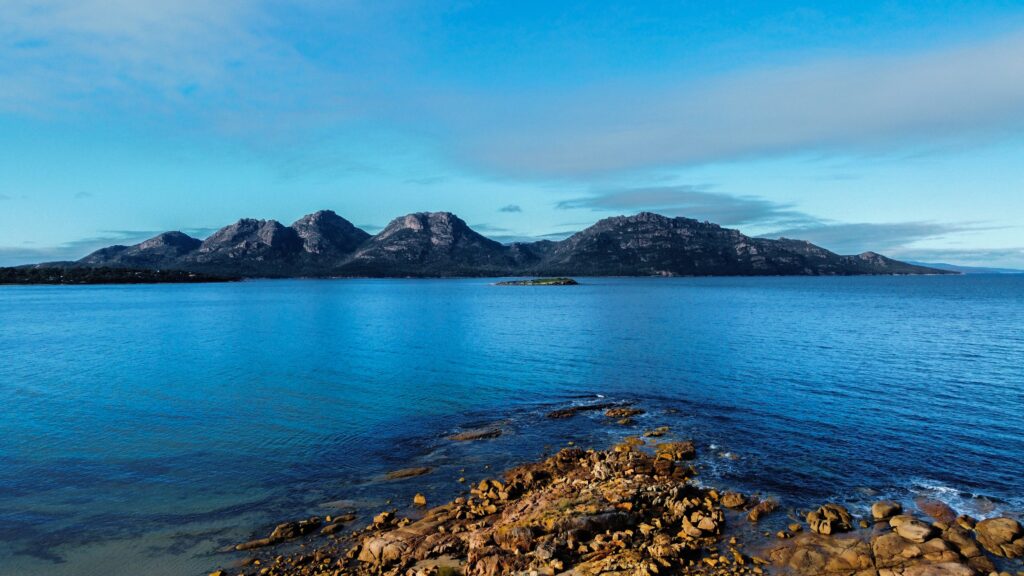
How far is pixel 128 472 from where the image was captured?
32031mm

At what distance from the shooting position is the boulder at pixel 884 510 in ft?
79.0

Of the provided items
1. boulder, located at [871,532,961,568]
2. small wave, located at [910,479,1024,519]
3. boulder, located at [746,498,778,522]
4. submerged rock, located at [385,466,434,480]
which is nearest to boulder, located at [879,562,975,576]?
boulder, located at [871,532,961,568]

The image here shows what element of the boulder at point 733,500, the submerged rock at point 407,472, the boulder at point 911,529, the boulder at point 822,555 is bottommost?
the submerged rock at point 407,472

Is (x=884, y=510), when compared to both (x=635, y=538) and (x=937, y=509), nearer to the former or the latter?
(x=937, y=509)

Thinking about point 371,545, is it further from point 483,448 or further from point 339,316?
point 339,316

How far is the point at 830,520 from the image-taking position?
23250mm

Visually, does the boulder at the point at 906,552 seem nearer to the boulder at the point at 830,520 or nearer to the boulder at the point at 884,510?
the boulder at the point at 830,520

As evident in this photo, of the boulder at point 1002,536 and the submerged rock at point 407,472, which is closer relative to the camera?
the boulder at point 1002,536

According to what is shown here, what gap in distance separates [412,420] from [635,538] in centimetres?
2443

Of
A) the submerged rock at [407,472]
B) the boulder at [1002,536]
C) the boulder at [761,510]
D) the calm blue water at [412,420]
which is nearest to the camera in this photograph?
the boulder at [1002,536]

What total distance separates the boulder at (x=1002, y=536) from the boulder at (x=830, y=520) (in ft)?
15.4

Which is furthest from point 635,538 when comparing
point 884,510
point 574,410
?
point 574,410

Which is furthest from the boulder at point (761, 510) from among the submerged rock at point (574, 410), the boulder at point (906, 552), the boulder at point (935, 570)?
the submerged rock at point (574, 410)

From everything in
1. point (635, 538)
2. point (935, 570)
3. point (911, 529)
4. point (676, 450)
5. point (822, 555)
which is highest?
point (911, 529)
